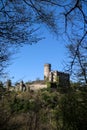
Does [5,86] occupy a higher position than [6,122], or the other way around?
[5,86]

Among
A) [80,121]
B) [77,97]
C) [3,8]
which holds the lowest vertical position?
[80,121]

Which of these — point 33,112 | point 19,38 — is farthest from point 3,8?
point 33,112

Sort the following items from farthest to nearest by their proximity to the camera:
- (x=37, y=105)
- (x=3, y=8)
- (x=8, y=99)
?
(x=37, y=105), (x=8, y=99), (x=3, y=8)

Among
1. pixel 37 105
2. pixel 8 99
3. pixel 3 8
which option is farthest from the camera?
pixel 37 105

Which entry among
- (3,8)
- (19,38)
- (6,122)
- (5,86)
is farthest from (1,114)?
(3,8)

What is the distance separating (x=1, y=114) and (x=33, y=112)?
155cm

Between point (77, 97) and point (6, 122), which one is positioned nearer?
point (6, 122)

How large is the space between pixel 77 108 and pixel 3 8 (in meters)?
5.13

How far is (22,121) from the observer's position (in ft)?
37.6

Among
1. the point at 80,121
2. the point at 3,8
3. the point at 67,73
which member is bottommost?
the point at 80,121

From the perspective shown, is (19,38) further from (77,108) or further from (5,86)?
(77,108)

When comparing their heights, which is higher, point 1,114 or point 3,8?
point 3,8

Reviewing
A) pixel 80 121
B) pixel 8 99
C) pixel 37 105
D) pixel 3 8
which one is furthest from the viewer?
pixel 80 121

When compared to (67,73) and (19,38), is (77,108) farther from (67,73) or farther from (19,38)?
(19,38)
